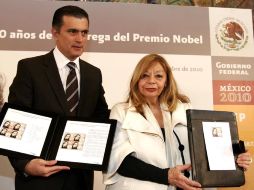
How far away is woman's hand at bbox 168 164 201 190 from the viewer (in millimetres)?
2025

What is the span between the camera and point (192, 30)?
11.1 ft

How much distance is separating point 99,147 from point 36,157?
36cm

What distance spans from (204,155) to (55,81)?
101 cm

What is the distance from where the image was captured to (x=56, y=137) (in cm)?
215

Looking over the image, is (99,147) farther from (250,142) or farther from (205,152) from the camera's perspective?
(250,142)

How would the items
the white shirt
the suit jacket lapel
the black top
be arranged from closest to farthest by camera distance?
1. the black top
2. the suit jacket lapel
3. the white shirt

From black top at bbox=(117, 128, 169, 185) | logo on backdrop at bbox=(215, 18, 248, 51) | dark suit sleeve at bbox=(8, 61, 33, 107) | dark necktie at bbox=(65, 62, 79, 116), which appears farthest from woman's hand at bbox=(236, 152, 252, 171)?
logo on backdrop at bbox=(215, 18, 248, 51)

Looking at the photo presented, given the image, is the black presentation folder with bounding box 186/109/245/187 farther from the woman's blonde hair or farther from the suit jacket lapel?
the suit jacket lapel

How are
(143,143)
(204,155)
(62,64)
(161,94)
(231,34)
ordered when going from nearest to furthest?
(204,155), (143,143), (62,64), (161,94), (231,34)

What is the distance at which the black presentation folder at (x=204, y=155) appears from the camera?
2061 mm

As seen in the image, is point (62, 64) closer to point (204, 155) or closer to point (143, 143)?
point (143, 143)

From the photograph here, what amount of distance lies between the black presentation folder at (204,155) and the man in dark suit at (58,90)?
2.22ft

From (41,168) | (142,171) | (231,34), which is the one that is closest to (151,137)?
(142,171)

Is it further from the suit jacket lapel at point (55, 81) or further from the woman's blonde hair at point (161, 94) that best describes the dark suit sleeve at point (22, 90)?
the woman's blonde hair at point (161, 94)
